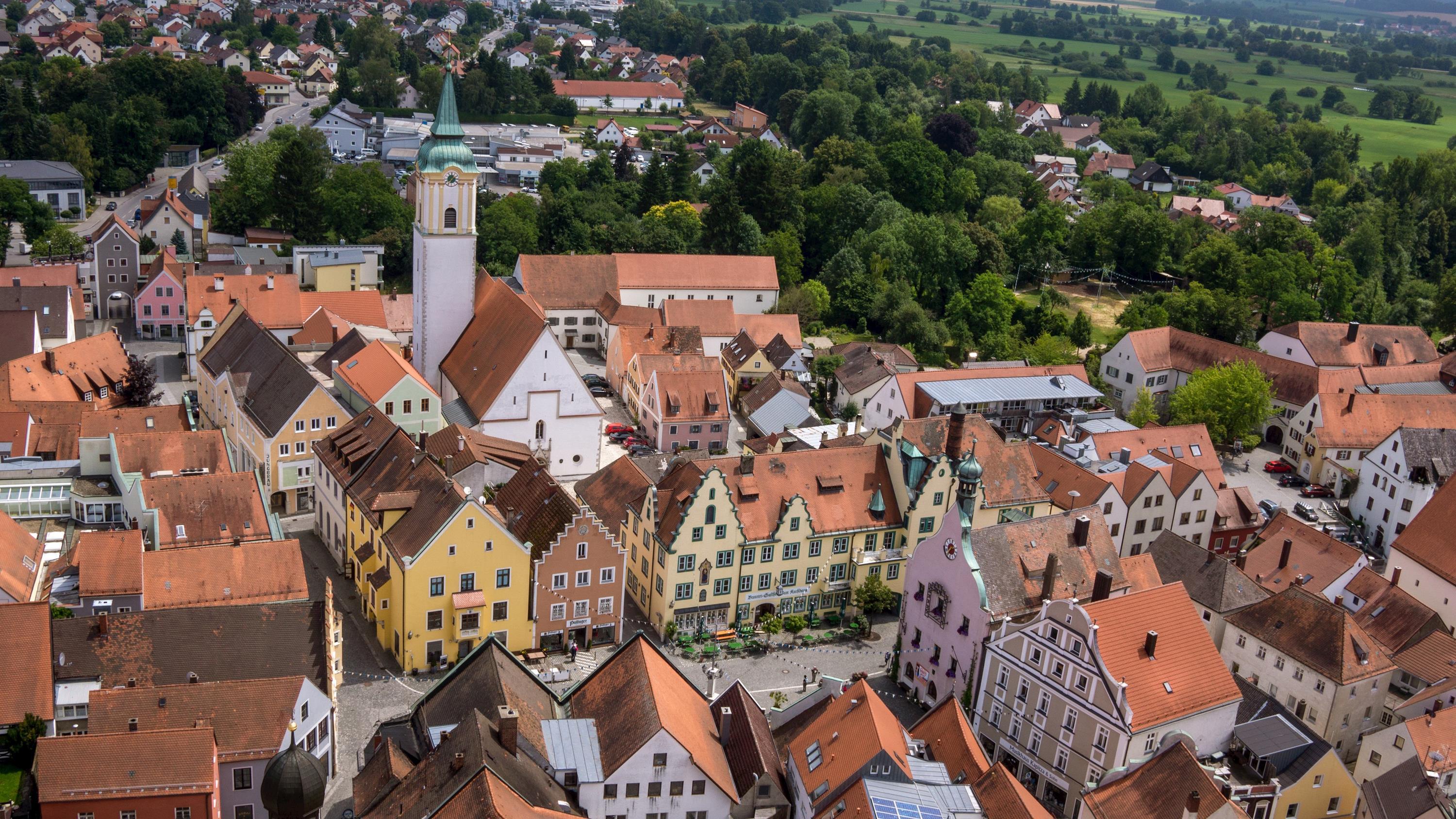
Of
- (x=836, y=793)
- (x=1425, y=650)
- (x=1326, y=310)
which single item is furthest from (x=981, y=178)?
(x=836, y=793)

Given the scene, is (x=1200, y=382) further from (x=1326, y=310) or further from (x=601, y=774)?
(x=601, y=774)

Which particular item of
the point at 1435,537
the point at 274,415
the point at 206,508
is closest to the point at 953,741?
the point at 206,508

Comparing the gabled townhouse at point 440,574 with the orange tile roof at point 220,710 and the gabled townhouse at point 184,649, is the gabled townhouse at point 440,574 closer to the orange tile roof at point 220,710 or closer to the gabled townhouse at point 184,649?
the gabled townhouse at point 184,649

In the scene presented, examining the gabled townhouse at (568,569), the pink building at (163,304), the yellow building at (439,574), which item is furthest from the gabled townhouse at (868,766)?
the pink building at (163,304)

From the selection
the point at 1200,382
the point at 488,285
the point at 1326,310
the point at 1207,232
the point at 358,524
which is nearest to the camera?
the point at 358,524

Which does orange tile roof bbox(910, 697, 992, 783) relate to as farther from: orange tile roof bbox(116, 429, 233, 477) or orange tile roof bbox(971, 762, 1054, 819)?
orange tile roof bbox(116, 429, 233, 477)

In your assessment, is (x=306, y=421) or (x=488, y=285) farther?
(x=488, y=285)
